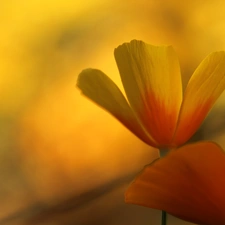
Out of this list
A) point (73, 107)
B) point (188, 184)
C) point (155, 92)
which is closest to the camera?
point (188, 184)

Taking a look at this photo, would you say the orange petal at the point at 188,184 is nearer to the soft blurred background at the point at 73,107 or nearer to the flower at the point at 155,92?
the flower at the point at 155,92

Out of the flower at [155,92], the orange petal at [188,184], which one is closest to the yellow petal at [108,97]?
the flower at [155,92]

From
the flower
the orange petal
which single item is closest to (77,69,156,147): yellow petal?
the flower

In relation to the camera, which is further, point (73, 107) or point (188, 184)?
point (73, 107)

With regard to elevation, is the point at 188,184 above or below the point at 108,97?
below

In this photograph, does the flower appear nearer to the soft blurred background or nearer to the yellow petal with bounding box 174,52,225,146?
the yellow petal with bounding box 174,52,225,146

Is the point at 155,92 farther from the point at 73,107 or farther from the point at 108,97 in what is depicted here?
the point at 73,107

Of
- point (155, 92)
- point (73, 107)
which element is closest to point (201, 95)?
point (155, 92)
